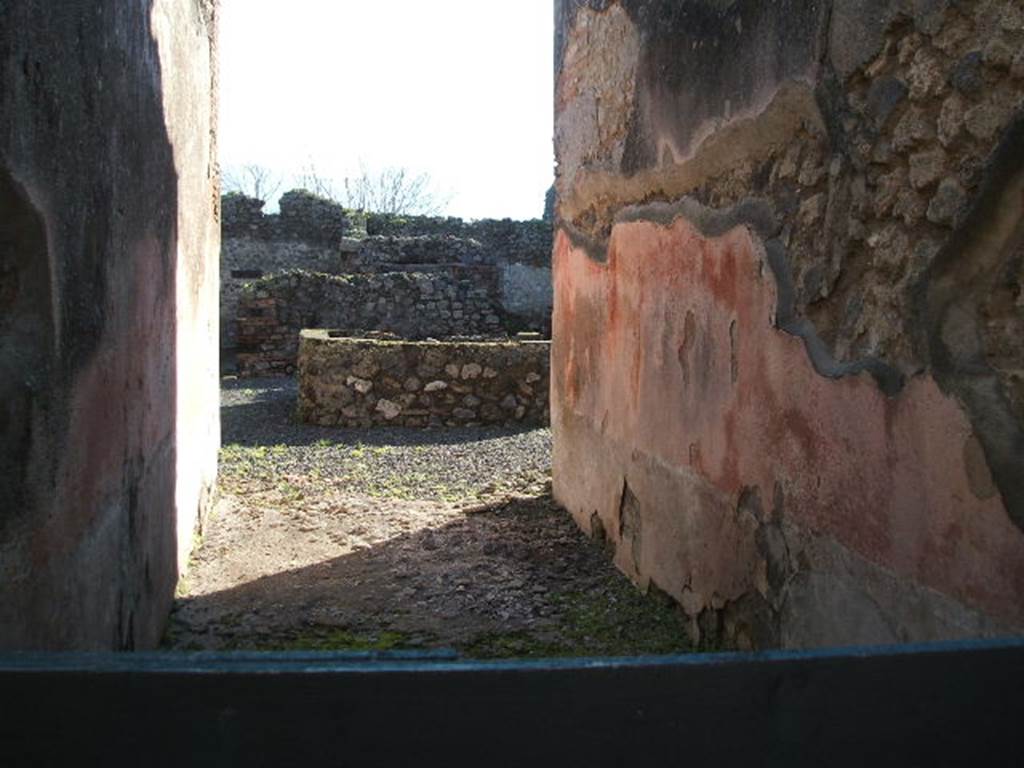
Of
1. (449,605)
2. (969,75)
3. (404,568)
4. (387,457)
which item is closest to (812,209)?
(969,75)

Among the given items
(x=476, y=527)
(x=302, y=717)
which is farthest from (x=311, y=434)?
(x=302, y=717)

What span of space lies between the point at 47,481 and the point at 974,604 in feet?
5.45

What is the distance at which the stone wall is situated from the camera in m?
16.4

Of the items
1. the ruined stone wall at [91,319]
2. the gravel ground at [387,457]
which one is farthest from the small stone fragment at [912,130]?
the gravel ground at [387,457]

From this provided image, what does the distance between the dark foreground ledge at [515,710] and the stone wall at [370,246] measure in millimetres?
14827

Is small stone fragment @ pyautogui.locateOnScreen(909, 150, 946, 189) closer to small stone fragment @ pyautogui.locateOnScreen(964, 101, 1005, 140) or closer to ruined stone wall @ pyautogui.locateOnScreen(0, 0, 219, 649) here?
small stone fragment @ pyautogui.locateOnScreen(964, 101, 1005, 140)

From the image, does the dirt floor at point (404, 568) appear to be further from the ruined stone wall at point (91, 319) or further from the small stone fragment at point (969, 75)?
the small stone fragment at point (969, 75)

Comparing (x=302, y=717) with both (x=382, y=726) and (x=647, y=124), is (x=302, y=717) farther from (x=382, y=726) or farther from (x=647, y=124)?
(x=647, y=124)

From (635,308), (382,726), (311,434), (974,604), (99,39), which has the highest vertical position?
(99,39)

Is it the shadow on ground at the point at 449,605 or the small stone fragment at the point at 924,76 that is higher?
the small stone fragment at the point at 924,76

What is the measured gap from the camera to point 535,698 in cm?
86

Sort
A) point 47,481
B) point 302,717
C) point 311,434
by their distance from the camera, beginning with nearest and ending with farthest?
point 302,717, point 47,481, point 311,434

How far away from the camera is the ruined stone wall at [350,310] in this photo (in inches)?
521

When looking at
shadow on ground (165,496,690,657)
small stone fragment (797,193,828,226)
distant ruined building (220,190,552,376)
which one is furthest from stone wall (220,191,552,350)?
small stone fragment (797,193,828,226)
